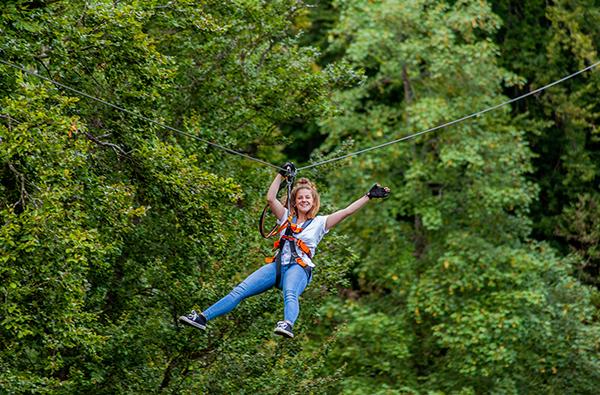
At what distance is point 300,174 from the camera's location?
17.7 m

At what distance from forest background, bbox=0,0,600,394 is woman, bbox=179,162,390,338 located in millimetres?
1743

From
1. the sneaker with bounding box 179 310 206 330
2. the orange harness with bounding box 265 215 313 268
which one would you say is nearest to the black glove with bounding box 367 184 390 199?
the orange harness with bounding box 265 215 313 268

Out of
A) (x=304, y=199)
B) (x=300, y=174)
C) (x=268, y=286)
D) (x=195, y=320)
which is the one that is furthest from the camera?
(x=300, y=174)

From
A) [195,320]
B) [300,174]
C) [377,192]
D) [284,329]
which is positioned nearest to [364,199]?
[377,192]

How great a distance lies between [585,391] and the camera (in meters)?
20.9

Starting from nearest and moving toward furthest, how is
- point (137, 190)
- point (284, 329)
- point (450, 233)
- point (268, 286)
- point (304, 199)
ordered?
point (284, 329) < point (268, 286) < point (304, 199) < point (137, 190) < point (450, 233)

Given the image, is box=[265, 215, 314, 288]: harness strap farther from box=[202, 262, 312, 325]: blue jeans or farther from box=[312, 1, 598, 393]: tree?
box=[312, 1, 598, 393]: tree

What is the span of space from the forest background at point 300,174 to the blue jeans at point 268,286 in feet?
5.58

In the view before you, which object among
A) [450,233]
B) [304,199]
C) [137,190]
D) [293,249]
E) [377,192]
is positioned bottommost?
[293,249]

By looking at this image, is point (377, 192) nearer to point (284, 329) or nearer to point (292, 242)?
point (292, 242)

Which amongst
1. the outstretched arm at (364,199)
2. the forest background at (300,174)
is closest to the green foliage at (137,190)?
the forest background at (300,174)

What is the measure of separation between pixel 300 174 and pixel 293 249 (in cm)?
799

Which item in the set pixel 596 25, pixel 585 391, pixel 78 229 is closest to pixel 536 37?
pixel 596 25

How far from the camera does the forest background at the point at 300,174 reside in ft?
38.2
